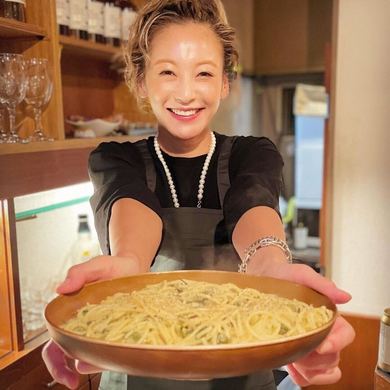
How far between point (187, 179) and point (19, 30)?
1055 mm

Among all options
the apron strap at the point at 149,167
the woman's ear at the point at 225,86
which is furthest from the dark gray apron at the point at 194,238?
the woman's ear at the point at 225,86

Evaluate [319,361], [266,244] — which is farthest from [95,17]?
[319,361]

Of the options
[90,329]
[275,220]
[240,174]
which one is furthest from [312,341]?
[240,174]

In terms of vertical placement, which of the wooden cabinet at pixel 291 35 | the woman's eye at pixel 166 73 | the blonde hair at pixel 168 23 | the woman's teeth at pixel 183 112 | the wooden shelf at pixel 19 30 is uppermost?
the wooden cabinet at pixel 291 35

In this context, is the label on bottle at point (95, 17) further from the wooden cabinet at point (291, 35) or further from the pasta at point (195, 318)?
the wooden cabinet at point (291, 35)

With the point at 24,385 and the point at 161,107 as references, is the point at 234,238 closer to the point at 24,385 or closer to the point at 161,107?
the point at 161,107

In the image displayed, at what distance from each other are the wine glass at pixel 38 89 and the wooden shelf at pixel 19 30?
11cm

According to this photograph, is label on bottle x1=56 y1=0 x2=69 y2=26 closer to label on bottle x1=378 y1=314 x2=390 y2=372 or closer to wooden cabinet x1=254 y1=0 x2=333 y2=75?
label on bottle x1=378 y1=314 x2=390 y2=372

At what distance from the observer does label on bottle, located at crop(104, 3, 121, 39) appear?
248 cm

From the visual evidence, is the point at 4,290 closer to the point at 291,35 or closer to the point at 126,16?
the point at 126,16

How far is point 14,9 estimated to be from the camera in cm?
190

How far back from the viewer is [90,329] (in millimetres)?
776

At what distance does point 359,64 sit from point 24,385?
2041 millimetres

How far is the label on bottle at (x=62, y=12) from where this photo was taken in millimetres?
2123
